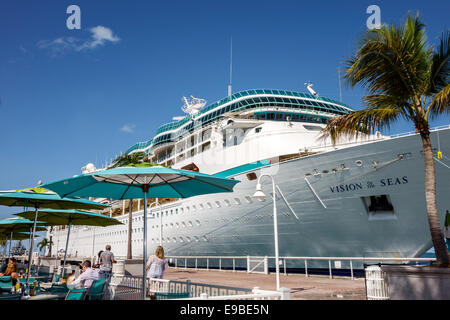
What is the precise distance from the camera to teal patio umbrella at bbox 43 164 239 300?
294 inches

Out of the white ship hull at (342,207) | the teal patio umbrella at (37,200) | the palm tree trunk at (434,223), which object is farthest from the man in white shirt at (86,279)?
the white ship hull at (342,207)

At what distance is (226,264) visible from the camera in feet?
78.3

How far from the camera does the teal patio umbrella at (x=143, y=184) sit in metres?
7.46

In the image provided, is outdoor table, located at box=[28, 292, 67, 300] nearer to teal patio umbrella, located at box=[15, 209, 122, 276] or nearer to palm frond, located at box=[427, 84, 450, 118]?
teal patio umbrella, located at box=[15, 209, 122, 276]

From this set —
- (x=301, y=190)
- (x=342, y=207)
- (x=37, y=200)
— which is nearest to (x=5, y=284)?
(x=37, y=200)

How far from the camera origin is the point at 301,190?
1725cm

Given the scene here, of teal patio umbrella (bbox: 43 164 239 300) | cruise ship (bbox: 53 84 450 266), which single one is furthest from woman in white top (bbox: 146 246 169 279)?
cruise ship (bbox: 53 84 450 266)

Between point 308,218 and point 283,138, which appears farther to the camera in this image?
point 283,138

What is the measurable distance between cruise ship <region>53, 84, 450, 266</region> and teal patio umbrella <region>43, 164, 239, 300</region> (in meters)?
4.86

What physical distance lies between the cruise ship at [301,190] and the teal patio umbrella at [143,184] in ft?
15.9
